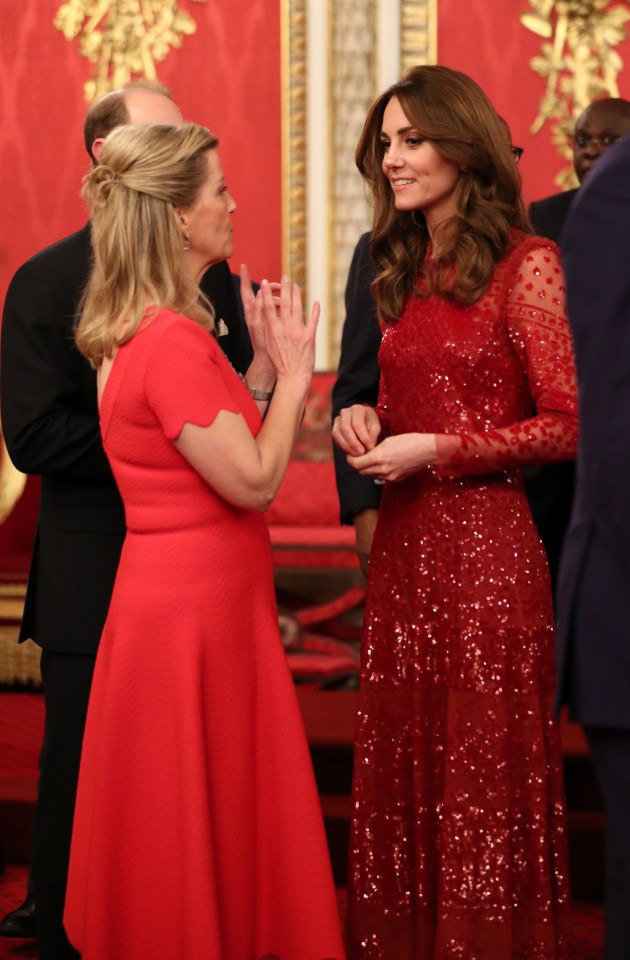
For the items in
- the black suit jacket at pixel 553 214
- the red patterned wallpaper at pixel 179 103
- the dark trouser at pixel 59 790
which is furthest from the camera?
the red patterned wallpaper at pixel 179 103

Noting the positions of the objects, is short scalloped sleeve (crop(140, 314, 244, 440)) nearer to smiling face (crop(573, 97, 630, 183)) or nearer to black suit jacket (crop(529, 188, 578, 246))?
black suit jacket (crop(529, 188, 578, 246))

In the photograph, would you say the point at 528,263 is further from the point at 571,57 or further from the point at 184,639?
the point at 571,57

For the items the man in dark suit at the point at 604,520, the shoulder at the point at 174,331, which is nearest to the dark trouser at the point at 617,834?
the man in dark suit at the point at 604,520

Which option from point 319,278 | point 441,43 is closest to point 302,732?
point 319,278

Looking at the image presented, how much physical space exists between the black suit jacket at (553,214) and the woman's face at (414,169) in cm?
110

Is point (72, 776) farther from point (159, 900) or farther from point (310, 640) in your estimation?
point (310, 640)

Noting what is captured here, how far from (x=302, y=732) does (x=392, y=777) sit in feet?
1.05

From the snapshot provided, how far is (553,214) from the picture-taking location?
3.77 metres

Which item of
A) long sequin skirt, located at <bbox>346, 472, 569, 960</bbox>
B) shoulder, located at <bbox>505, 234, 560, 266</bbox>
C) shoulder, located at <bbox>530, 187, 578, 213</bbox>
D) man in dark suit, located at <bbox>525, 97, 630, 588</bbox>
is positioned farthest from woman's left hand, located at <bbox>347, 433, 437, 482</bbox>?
shoulder, located at <bbox>530, 187, 578, 213</bbox>

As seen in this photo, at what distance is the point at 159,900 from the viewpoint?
7.59 feet

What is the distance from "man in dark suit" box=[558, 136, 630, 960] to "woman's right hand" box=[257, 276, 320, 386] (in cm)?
90

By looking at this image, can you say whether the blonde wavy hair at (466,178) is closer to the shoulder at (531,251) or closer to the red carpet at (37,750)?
the shoulder at (531,251)

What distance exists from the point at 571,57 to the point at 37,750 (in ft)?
12.6

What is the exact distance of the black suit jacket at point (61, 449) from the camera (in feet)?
8.80
